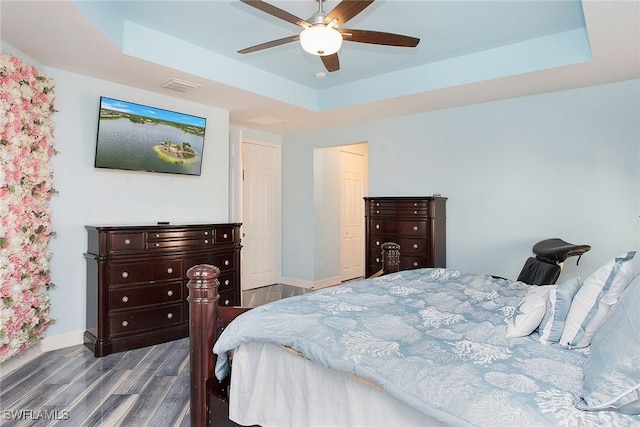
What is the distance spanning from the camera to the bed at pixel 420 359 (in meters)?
1.04

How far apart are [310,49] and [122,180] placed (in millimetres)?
2487

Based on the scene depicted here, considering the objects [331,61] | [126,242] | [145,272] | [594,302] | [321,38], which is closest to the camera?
[594,302]

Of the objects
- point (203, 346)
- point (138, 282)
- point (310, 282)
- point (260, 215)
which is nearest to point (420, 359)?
point (203, 346)

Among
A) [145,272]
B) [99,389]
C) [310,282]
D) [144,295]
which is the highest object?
[145,272]

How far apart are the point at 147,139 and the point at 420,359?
3.52m

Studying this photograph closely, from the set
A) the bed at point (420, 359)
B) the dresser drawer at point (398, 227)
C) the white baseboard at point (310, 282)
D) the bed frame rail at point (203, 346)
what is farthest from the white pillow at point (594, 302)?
the white baseboard at point (310, 282)

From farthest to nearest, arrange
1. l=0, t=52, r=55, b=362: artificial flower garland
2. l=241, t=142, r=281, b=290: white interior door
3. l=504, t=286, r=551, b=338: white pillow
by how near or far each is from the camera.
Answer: l=241, t=142, r=281, b=290: white interior door, l=0, t=52, r=55, b=362: artificial flower garland, l=504, t=286, r=551, b=338: white pillow

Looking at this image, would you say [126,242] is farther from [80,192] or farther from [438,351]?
[438,351]

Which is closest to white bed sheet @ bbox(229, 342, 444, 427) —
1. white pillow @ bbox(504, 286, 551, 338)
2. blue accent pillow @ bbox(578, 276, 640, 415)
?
blue accent pillow @ bbox(578, 276, 640, 415)

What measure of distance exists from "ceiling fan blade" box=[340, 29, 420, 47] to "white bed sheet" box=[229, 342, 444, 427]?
1931 mm

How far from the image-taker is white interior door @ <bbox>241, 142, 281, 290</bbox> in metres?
5.73

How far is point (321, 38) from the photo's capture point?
2250 millimetres

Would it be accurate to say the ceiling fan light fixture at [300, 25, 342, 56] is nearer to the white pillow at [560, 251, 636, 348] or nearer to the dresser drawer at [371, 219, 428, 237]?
the white pillow at [560, 251, 636, 348]

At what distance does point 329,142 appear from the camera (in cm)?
568
